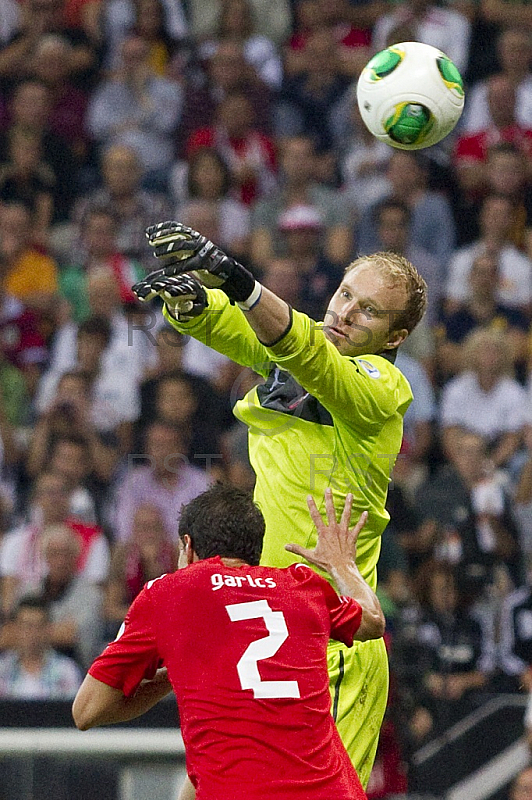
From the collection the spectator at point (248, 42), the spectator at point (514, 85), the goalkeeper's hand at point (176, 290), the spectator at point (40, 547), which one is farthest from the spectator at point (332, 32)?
the goalkeeper's hand at point (176, 290)

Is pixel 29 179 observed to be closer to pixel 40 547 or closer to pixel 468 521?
pixel 40 547

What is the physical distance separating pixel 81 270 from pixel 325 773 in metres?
7.65

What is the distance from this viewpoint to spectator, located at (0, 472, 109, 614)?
9219 mm

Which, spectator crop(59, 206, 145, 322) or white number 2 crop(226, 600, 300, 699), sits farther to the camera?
spectator crop(59, 206, 145, 322)

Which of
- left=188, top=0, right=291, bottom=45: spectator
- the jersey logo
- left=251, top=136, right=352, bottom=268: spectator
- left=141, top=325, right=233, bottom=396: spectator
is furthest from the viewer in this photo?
left=188, top=0, right=291, bottom=45: spectator

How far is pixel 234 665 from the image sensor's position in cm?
425

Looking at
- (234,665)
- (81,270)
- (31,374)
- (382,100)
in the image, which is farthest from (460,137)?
(234,665)

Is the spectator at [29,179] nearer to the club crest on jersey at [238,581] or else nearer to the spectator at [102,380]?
the spectator at [102,380]

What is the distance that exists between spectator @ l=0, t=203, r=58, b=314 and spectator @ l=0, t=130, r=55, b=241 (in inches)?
15.0

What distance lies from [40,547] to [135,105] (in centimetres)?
507

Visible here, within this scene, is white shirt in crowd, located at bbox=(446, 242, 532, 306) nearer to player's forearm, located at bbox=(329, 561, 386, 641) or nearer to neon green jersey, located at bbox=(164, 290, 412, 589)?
neon green jersey, located at bbox=(164, 290, 412, 589)

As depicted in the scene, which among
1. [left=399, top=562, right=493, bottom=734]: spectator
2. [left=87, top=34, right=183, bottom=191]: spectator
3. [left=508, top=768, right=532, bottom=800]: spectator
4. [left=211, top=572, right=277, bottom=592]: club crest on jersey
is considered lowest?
[left=508, top=768, right=532, bottom=800]: spectator

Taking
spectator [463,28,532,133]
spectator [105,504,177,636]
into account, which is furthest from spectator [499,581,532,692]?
spectator [463,28,532,133]

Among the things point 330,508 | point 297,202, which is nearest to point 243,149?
point 297,202
